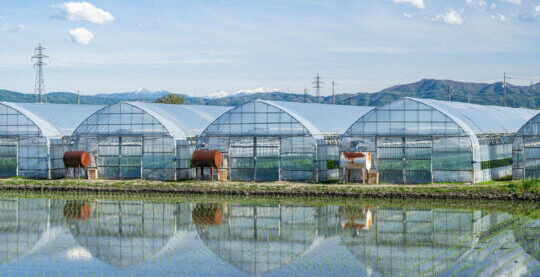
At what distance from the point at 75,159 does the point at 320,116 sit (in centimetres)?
1664

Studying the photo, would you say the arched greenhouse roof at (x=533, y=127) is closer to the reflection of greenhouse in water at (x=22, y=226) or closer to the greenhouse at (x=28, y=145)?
the reflection of greenhouse in water at (x=22, y=226)

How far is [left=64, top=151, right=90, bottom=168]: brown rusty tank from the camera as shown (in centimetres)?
4288

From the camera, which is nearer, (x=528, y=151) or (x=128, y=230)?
(x=128, y=230)

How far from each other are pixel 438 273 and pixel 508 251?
404cm

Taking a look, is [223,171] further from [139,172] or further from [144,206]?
[144,206]

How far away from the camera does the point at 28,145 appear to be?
44562 millimetres

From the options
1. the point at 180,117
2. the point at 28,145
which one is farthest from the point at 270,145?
the point at 28,145

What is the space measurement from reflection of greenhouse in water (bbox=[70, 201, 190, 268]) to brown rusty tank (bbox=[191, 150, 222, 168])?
658cm

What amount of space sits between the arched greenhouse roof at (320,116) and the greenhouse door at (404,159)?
4.12 metres

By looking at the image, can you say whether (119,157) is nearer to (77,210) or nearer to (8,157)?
(8,157)

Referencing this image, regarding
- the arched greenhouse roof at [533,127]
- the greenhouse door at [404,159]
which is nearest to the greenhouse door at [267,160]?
the greenhouse door at [404,159]

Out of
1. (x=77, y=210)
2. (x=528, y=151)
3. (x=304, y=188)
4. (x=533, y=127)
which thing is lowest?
(x=77, y=210)

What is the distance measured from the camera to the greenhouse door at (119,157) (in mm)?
44250

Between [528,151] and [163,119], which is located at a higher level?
[163,119]
